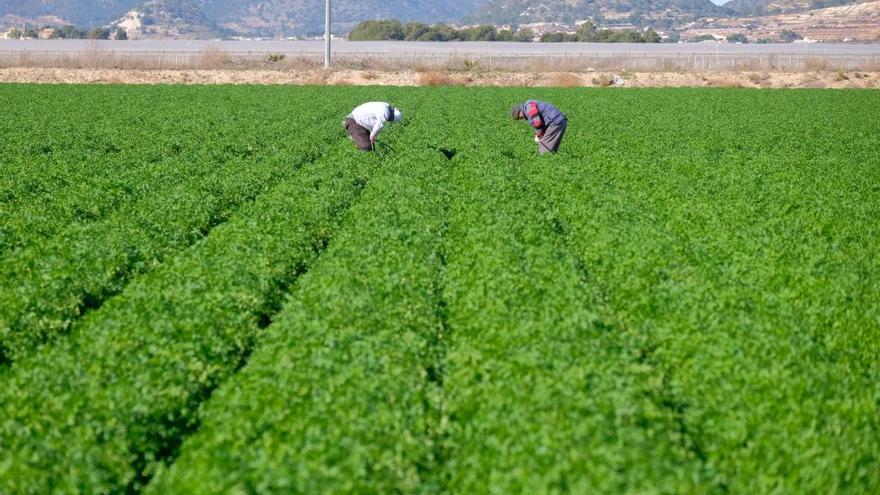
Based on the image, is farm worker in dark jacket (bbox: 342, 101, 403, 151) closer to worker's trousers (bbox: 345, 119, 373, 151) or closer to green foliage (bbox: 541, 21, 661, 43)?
worker's trousers (bbox: 345, 119, 373, 151)

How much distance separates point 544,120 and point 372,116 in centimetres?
455

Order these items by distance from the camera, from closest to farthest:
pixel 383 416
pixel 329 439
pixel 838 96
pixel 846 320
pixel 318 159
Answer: pixel 329 439, pixel 383 416, pixel 846 320, pixel 318 159, pixel 838 96

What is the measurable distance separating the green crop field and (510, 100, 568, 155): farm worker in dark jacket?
1754mm

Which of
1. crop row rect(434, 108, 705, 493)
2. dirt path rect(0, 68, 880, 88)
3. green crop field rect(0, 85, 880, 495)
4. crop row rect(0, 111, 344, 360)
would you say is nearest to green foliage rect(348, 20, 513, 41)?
dirt path rect(0, 68, 880, 88)

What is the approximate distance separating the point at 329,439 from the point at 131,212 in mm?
9488

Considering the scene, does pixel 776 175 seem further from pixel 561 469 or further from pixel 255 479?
pixel 255 479

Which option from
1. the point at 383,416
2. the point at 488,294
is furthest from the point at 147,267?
the point at 383,416

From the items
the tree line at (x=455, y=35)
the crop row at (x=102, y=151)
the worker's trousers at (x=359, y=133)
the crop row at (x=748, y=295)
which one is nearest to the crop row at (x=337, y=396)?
the crop row at (x=748, y=295)

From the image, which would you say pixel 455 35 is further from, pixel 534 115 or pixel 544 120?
pixel 534 115

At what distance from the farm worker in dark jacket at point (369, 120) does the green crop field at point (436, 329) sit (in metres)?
1.18

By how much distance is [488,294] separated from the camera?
10023 mm

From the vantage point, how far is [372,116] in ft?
68.2

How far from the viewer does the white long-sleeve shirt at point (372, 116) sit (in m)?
20.4

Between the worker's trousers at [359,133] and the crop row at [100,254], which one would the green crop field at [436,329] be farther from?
the worker's trousers at [359,133]
